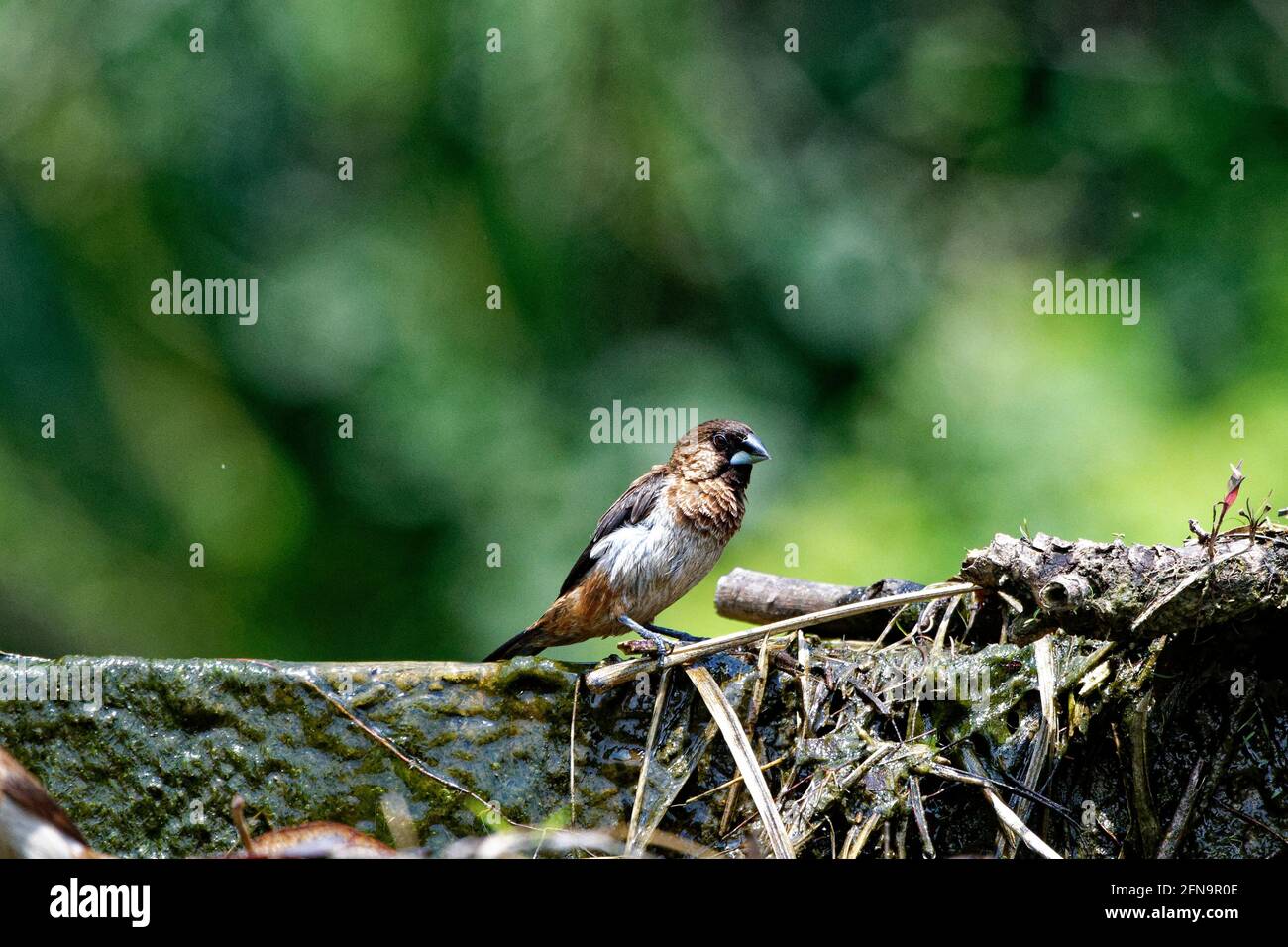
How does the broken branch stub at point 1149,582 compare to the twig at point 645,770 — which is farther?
the twig at point 645,770

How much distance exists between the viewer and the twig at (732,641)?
10.5ft

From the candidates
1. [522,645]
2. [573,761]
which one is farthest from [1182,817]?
[522,645]

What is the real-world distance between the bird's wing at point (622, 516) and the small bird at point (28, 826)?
2.05 metres
